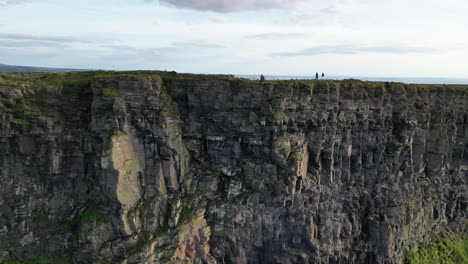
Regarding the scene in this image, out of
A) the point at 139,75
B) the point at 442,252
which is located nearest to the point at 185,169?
the point at 139,75

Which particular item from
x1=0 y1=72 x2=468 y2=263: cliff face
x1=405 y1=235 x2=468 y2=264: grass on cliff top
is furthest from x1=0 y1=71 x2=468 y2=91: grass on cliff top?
x1=405 y1=235 x2=468 y2=264: grass on cliff top

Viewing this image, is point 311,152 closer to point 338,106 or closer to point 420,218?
point 338,106

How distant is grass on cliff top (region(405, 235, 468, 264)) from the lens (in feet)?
181

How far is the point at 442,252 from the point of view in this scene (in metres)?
57.0

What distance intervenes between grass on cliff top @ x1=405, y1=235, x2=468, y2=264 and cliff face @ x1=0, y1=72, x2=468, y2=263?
5.08 metres

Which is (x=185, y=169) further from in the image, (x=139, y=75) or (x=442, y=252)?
(x=442, y=252)

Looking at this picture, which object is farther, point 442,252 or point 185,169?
point 442,252

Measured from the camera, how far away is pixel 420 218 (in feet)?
184

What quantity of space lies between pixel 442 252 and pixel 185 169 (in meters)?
39.1

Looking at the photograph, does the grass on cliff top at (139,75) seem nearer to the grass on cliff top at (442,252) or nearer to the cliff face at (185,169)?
the cliff face at (185,169)

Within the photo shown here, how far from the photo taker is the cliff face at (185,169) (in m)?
44.9

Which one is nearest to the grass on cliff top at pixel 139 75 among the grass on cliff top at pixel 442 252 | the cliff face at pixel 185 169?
the cliff face at pixel 185 169

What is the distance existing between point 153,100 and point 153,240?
16.0 meters

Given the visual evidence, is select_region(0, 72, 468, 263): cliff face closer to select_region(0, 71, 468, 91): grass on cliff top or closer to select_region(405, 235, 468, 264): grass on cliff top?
select_region(0, 71, 468, 91): grass on cliff top
